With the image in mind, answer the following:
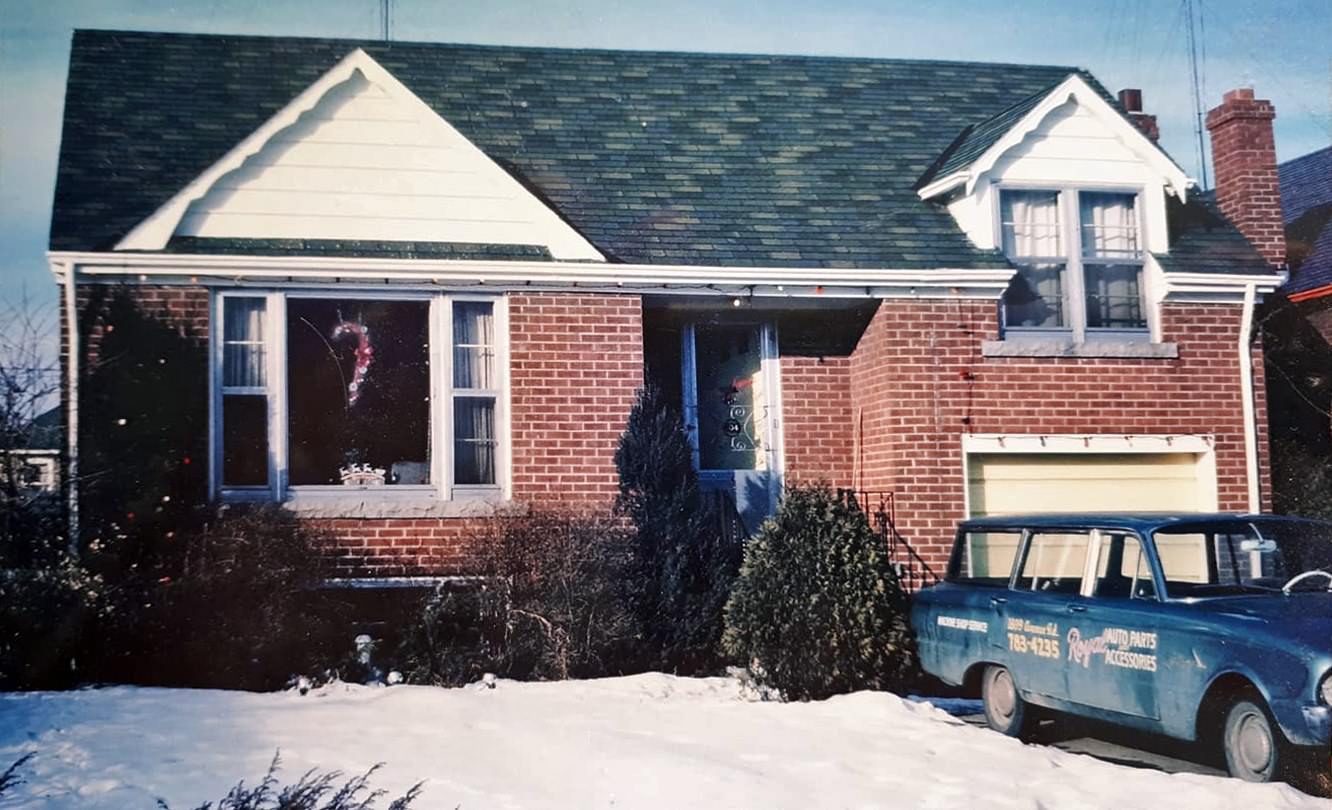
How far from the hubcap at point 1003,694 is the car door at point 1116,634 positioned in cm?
69

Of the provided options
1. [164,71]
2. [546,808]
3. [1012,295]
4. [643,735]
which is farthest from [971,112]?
[546,808]

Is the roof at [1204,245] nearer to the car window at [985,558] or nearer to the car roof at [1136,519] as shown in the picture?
the car window at [985,558]

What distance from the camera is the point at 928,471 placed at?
13.0 meters

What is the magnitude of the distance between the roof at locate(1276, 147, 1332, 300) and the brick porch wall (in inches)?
369

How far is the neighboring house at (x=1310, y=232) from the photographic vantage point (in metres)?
16.6

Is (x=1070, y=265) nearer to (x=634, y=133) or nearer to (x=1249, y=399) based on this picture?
(x=1249, y=399)

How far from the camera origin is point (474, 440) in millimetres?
12461

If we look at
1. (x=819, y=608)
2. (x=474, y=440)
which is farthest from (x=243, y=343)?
(x=819, y=608)

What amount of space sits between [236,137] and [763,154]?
568 centimetres

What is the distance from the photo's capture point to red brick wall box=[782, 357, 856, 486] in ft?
45.8

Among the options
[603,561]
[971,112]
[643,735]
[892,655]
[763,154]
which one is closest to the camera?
[643,735]

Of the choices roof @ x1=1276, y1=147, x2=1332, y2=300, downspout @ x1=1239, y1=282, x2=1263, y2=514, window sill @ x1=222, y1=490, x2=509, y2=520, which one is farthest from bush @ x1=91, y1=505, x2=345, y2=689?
roof @ x1=1276, y1=147, x2=1332, y2=300

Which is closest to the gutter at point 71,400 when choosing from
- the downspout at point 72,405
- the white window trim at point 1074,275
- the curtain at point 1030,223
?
the downspout at point 72,405

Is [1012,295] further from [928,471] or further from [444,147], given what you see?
[444,147]
